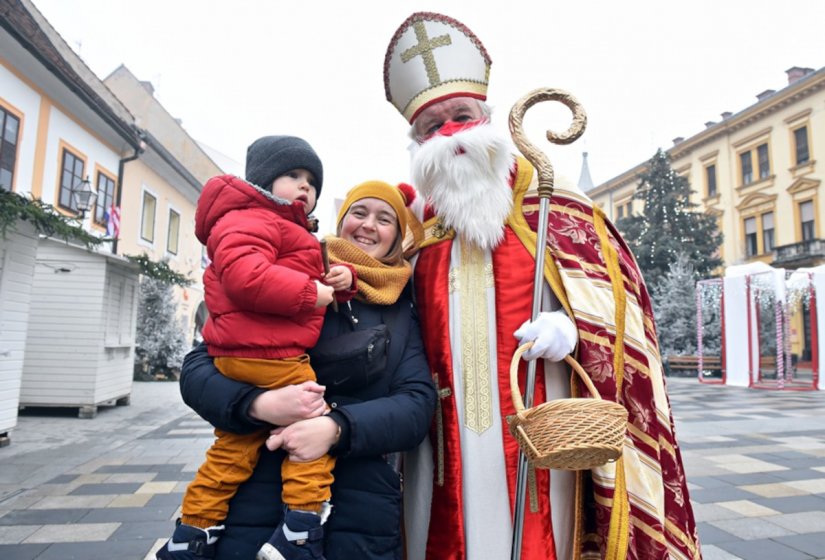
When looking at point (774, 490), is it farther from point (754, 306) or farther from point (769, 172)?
point (769, 172)

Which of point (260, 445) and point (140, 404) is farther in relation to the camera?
point (140, 404)

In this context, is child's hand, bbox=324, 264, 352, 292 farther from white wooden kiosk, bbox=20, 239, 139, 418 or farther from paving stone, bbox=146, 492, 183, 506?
white wooden kiosk, bbox=20, 239, 139, 418

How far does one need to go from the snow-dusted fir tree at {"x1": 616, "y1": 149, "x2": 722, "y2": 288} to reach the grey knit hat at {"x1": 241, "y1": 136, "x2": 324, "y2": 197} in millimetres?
22263

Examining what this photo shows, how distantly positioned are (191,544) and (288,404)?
434 millimetres

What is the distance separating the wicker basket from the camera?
136 centimetres

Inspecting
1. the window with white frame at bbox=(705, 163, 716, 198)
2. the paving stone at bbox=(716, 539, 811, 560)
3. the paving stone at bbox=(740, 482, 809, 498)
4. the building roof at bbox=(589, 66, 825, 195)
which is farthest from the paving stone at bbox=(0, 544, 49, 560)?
the window with white frame at bbox=(705, 163, 716, 198)

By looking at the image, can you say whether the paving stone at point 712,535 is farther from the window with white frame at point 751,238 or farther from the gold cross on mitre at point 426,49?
the window with white frame at point 751,238

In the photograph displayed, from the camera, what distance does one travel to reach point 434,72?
2232 millimetres

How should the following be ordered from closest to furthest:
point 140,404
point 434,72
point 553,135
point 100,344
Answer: point 553,135, point 434,72, point 100,344, point 140,404

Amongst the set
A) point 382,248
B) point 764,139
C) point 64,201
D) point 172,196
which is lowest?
point 382,248

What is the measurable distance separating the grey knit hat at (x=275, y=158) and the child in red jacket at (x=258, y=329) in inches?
4.7

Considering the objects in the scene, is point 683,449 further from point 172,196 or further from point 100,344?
point 172,196

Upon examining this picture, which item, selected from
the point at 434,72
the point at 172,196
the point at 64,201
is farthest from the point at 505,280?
the point at 172,196

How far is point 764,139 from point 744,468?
27.3m
